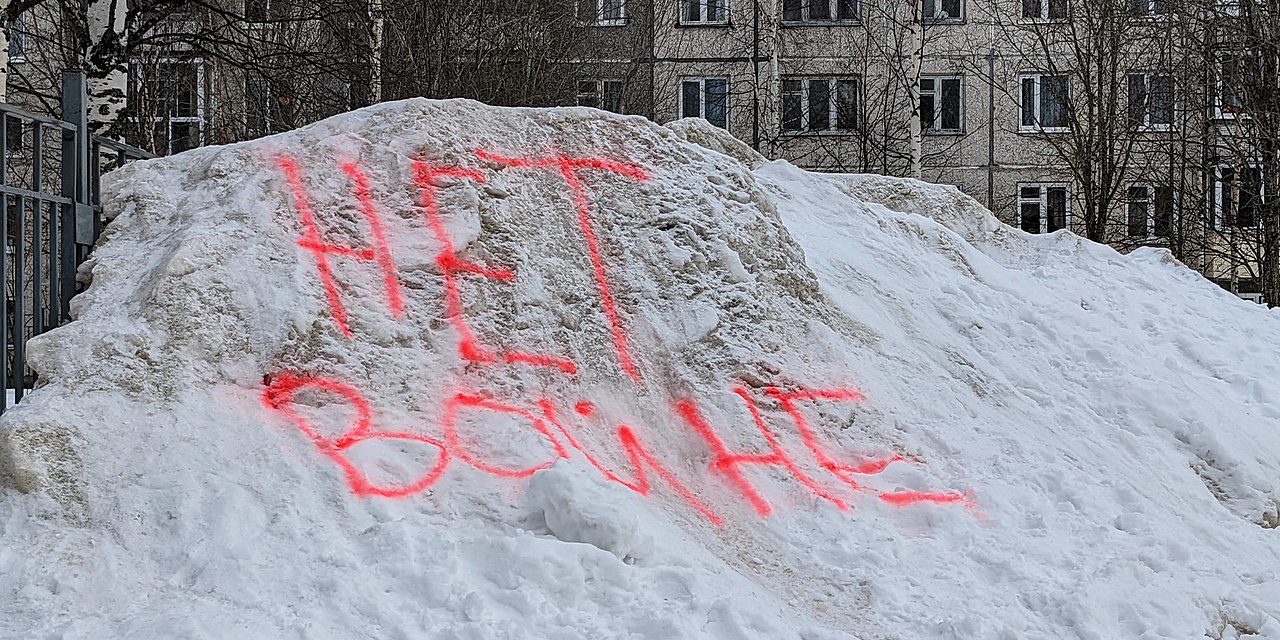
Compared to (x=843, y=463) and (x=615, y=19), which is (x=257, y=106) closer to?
(x=615, y=19)

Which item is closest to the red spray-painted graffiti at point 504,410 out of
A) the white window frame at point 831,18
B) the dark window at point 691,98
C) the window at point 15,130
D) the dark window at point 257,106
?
the window at point 15,130

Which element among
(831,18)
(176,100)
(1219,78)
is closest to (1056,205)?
(831,18)

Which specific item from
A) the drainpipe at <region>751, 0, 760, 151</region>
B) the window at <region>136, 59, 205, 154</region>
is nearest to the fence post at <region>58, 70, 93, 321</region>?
the window at <region>136, 59, 205, 154</region>

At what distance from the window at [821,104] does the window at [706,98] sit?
1.24 meters

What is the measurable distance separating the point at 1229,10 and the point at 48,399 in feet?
56.1

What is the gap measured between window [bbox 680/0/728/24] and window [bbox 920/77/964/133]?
4305 millimetres

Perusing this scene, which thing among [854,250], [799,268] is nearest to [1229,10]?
[854,250]

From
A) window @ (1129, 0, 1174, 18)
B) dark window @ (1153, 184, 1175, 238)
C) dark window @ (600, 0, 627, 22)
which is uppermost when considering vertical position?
dark window @ (600, 0, 627, 22)

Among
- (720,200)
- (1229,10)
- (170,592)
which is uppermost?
(1229,10)

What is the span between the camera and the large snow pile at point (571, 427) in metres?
3.61

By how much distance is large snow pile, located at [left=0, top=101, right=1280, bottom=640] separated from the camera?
3609 mm

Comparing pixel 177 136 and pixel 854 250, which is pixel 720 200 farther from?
pixel 177 136

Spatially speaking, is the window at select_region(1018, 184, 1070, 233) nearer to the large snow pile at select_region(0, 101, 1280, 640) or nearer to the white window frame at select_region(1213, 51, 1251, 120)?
the white window frame at select_region(1213, 51, 1251, 120)

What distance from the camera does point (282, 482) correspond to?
3924 mm
